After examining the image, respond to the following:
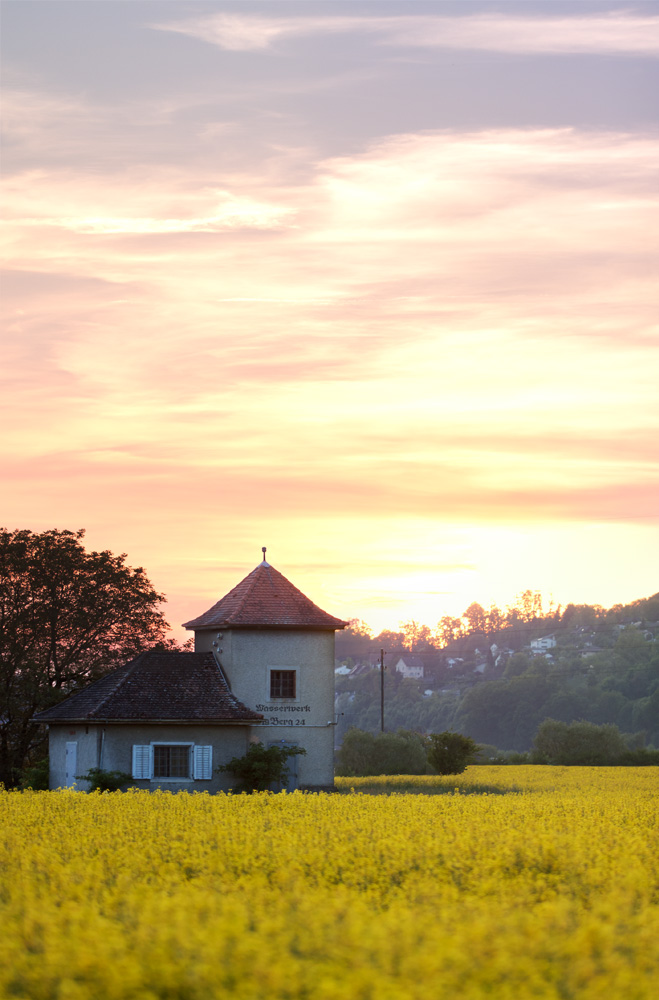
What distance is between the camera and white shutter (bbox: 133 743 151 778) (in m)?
35.6

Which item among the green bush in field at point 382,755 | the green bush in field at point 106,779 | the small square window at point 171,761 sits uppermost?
the small square window at point 171,761

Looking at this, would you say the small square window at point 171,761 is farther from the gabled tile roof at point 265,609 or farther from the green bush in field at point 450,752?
the green bush in field at point 450,752

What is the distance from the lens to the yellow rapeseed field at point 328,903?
7582 mm

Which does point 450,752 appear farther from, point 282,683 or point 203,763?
point 203,763

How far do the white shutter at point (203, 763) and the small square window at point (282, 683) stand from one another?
3.68 metres

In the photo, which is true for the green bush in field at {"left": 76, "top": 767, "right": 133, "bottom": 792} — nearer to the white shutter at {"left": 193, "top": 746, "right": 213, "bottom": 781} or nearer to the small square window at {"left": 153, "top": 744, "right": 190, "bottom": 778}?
the small square window at {"left": 153, "top": 744, "right": 190, "bottom": 778}

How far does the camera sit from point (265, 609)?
40156 mm

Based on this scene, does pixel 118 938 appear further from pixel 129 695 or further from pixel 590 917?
pixel 129 695

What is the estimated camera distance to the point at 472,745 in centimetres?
4978

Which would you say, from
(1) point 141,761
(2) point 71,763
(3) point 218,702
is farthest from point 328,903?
(2) point 71,763

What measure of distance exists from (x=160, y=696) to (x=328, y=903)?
2768 centimetres

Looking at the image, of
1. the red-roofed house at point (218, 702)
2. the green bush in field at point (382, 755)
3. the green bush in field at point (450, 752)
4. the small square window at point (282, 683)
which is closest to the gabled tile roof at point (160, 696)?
the red-roofed house at point (218, 702)

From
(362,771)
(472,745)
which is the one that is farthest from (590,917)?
(362,771)

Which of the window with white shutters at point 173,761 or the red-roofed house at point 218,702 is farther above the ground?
the red-roofed house at point 218,702
